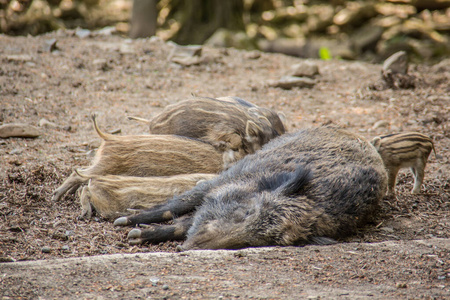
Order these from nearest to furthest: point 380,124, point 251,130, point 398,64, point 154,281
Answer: point 154,281, point 251,130, point 380,124, point 398,64

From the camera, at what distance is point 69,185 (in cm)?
379

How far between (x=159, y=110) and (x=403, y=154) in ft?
9.23

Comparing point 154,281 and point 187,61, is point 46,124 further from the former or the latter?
point 154,281

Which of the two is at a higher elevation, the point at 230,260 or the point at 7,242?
the point at 230,260

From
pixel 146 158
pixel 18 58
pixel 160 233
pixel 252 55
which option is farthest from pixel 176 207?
pixel 252 55

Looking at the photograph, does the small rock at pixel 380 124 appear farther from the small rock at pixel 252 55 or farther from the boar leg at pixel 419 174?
the small rock at pixel 252 55

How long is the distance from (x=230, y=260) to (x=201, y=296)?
1.60 ft

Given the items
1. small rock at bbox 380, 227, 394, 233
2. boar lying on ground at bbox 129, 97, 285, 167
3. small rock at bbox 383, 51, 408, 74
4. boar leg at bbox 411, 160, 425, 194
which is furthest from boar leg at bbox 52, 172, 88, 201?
small rock at bbox 383, 51, 408, 74

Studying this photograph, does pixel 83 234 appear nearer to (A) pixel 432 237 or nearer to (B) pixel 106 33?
(A) pixel 432 237

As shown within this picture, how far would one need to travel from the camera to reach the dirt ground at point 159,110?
8.74 feet

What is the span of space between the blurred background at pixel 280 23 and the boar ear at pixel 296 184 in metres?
7.31

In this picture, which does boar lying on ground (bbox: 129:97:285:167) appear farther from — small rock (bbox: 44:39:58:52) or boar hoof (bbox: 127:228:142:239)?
small rock (bbox: 44:39:58:52)

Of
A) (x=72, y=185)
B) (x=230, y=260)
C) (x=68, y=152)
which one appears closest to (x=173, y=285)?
(x=230, y=260)

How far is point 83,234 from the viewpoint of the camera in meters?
3.28
